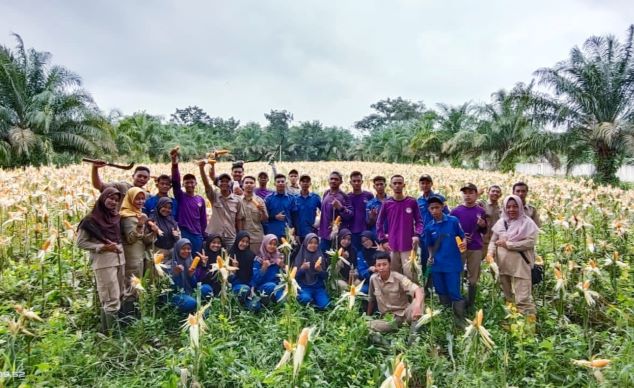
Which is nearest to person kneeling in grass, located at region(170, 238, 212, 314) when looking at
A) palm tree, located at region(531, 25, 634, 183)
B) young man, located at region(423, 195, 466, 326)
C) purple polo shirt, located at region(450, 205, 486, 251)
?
young man, located at region(423, 195, 466, 326)

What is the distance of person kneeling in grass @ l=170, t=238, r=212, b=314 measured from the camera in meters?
4.63

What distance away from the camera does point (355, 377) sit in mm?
3578

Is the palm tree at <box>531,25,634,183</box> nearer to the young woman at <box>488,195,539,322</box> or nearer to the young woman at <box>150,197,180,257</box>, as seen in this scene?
the young woman at <box>488,195,539,322</box>

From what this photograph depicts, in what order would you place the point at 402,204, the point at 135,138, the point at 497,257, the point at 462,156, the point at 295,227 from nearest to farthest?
1. the point at 497,257
2. the point at 402,204
3. the point at 295,227
4. the point at 462,156
5. the point at 135,138

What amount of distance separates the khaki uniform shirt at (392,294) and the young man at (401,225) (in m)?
0.46

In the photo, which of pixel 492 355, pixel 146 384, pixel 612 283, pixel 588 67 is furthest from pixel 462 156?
pixel 146 384

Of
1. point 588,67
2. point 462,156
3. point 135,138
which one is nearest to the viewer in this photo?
point 588,67

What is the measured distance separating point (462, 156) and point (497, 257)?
20.5 metres

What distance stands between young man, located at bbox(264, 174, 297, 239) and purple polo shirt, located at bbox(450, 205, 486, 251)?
2.34 metres

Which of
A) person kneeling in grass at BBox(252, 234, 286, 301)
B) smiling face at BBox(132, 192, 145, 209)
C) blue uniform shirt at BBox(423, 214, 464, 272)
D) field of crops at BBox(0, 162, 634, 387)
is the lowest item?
field of crops at BBox(0, 162, 634, 387)

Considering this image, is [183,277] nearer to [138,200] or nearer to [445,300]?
[138,200]

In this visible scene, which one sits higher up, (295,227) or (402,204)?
(402,204)

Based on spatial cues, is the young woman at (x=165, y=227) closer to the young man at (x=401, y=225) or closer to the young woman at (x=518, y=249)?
the young man at (x=401, y=225)

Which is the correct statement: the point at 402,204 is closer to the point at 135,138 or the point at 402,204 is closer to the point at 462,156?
the point at 462,156
